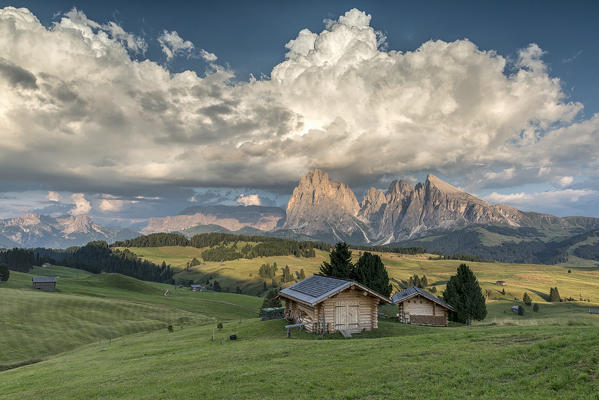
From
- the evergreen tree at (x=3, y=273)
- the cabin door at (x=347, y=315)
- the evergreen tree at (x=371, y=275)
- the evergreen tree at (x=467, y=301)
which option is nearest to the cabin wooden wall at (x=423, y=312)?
the evergreen tree at (x=467, y=301)

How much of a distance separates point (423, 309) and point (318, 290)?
2600cm

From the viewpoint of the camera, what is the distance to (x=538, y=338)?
2278 cm

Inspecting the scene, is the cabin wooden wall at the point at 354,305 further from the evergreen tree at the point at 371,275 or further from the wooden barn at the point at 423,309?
the evergreen tree at the point at 371,275

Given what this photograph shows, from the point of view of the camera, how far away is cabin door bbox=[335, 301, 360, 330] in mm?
39312

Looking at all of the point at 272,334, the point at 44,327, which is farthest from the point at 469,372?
the point at 44,327

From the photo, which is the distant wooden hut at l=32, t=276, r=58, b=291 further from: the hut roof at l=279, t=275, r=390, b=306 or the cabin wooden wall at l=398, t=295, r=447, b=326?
the cabin wooden wall at l=398, t=295, r=447, b=326

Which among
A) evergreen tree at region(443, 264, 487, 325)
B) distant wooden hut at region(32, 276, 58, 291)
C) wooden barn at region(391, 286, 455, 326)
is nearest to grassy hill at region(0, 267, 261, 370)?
distant wooden hut at region(32, 276, 58, 291)

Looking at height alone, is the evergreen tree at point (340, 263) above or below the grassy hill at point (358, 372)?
above

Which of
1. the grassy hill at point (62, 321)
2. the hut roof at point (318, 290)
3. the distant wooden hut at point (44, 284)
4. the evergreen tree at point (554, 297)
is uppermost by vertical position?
the hut roof at point (318, 290)

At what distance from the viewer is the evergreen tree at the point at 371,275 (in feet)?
243

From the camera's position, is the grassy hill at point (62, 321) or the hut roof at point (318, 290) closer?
the hut roof at point (318, 290)

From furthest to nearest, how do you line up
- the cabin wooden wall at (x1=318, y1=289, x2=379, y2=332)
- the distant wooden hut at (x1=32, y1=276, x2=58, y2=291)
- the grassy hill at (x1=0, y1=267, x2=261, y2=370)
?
the distant wooden hut at (x1=32, y1=276, x2=58, y2=291) < the grassy hill at (x1=0, y1=267, x2=261, y2=370) < the cabin wooden wall at (x1=318, y1=289, x2=379, y2=332)

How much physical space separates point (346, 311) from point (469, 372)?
23288mm

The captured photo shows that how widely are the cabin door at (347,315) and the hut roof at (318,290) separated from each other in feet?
7.17
